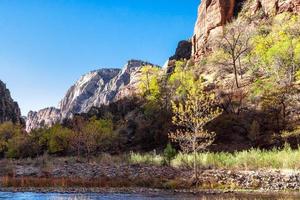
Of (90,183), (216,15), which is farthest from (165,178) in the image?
(216,15)

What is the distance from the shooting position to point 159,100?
77.7 metres

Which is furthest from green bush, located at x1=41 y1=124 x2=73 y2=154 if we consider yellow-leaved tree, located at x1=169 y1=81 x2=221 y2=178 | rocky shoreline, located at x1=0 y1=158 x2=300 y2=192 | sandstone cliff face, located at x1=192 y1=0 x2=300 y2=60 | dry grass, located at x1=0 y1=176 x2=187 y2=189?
sandstone cliff face, located at x1=192 y1=0 x2=300 y2=60

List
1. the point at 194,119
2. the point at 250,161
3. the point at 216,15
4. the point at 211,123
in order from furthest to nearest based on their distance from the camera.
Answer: the point at 216,15 → the point at 211,123 → the point at 250,161 → the point at 194,119

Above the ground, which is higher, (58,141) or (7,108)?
(7,108)

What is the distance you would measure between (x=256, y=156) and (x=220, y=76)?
2185 inches

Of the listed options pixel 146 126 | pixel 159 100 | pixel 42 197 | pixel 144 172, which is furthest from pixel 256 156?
pixel 159 100

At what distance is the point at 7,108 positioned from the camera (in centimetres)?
14575

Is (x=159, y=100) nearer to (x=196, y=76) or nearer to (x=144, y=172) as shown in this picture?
(x=196, y=76)

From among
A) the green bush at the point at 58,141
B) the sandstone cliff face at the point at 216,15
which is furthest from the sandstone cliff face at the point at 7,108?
the green bush at the point at 58,141

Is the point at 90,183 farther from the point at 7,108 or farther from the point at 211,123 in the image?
the point at 7,108

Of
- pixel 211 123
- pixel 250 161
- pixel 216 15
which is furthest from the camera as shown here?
pixel 216 15

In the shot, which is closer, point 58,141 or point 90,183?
point 90,183

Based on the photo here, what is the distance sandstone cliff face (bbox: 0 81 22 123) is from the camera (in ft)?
466

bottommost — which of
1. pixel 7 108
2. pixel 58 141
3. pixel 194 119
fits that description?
pixel 194 119
